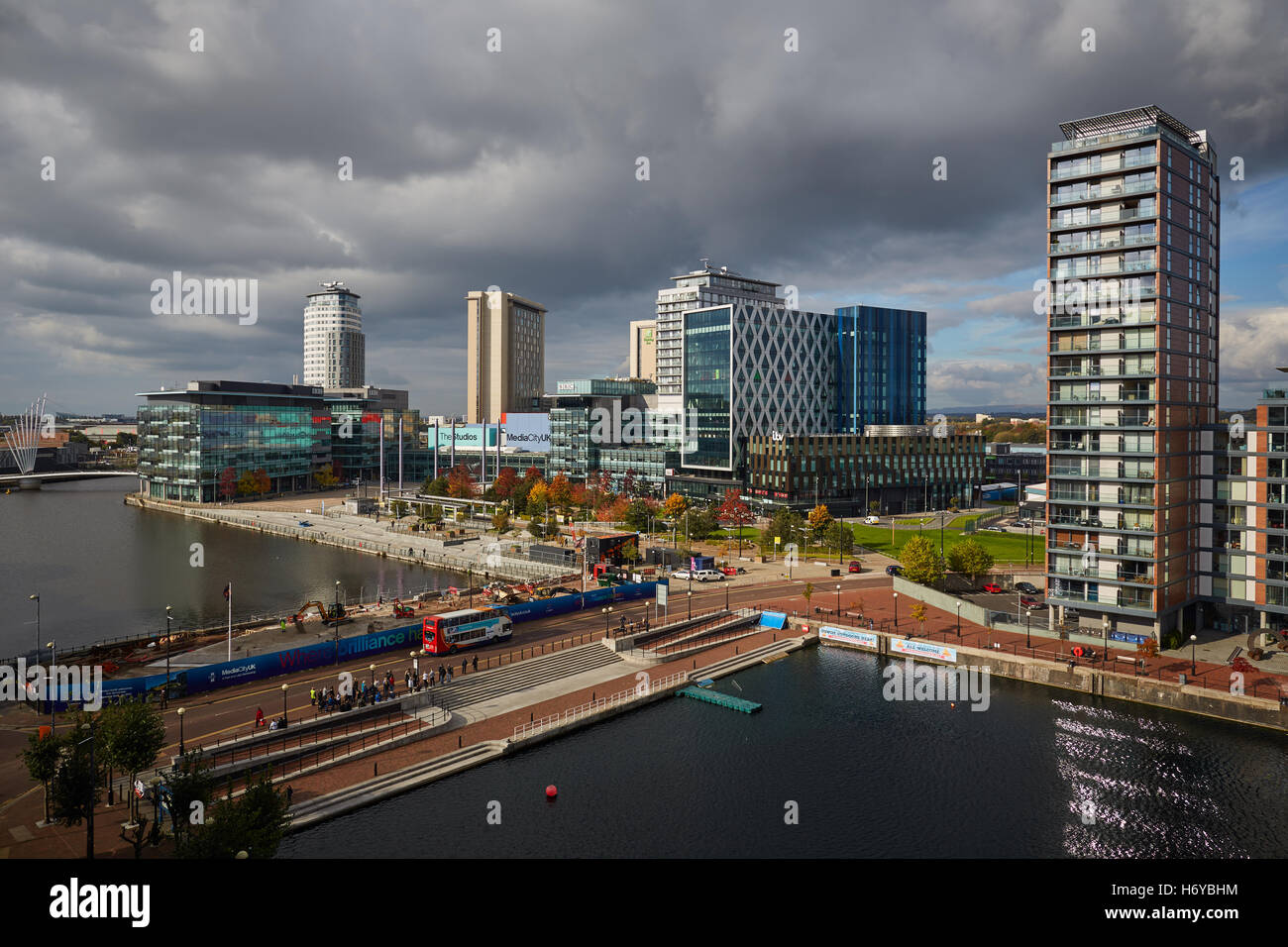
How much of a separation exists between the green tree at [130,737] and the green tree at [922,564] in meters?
57.6

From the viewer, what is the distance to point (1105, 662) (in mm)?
49406

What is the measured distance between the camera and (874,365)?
503ft

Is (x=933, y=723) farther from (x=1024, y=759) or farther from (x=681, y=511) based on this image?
(x=681, y=511)

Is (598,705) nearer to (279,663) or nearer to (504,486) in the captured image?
(279,663)

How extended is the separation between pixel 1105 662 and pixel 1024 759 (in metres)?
15.1

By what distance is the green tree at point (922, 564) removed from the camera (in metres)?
67.8

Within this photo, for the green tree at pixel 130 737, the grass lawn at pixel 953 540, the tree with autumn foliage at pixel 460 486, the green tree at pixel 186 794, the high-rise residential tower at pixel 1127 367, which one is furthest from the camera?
the tree with autumn foliage at pixel 460 486

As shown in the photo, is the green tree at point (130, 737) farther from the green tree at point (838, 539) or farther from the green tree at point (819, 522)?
the green tree at point (819, 522)

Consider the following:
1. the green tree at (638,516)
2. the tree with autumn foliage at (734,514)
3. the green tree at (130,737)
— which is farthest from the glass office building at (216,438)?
the green tree at (130,737)

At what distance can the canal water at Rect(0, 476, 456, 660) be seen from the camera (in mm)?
63125

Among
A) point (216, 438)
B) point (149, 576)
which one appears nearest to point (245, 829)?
point (149, 576)

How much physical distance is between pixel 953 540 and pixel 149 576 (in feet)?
301
